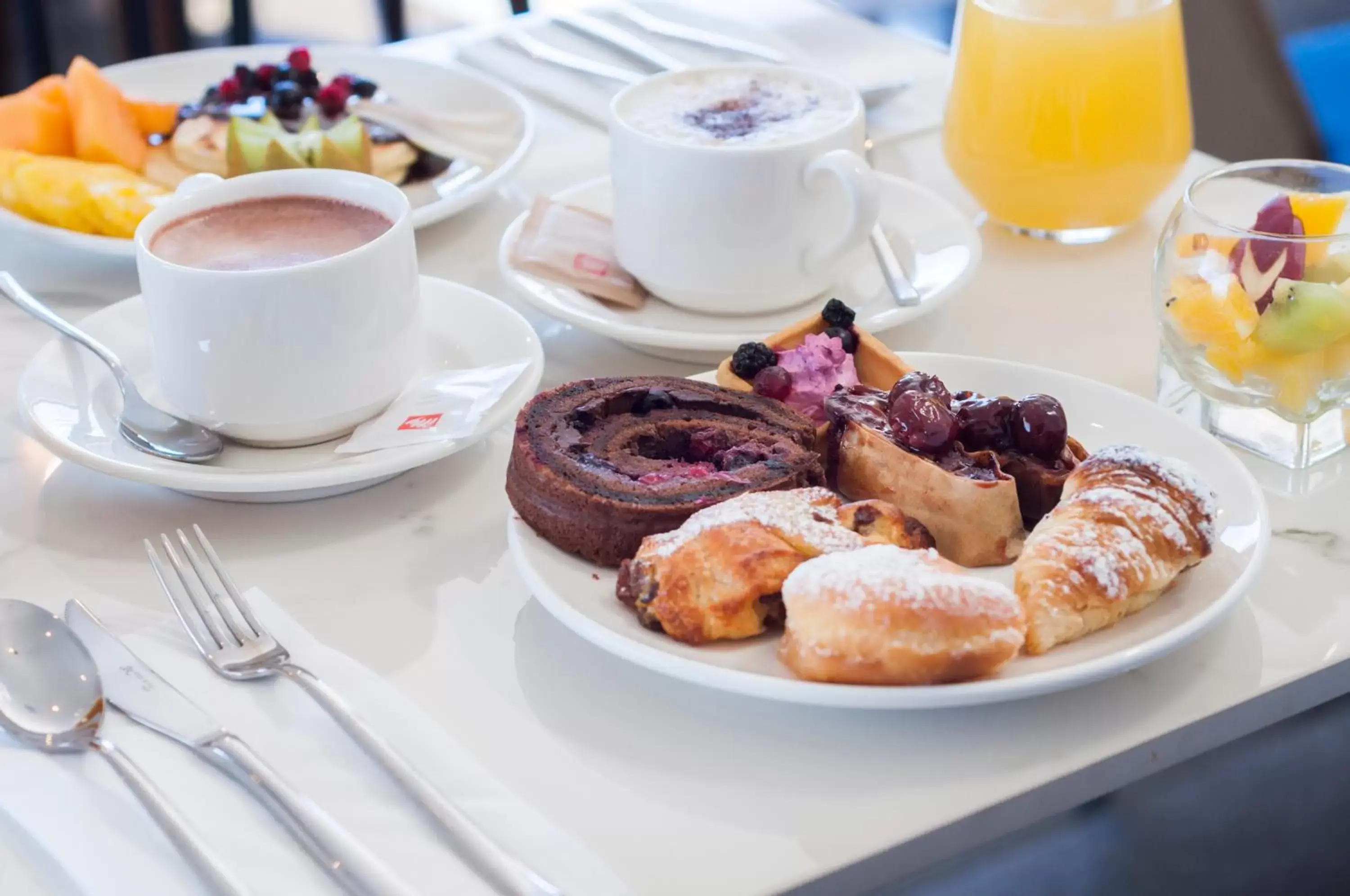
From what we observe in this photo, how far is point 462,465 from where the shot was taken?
1.09m

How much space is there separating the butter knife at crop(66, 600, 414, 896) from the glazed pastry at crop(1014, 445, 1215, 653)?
1.25 ft

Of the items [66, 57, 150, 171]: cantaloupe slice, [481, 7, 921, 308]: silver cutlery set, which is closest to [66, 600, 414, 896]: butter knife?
[66, 57, 150, 171]: cantaloupe slice

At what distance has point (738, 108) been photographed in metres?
1.27

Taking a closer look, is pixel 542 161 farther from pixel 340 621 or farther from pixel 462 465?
pixel 340 621

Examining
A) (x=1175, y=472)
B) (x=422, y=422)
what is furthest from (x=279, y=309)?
(x=1175, y=472)

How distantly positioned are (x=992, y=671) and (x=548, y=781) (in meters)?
0.25

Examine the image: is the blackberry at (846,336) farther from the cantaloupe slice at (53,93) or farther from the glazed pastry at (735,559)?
the cantaloupe slice at (53,93)

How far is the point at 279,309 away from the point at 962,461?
1.61 ft

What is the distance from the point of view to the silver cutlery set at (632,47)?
1.84m

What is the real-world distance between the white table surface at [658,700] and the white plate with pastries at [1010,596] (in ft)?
0.13

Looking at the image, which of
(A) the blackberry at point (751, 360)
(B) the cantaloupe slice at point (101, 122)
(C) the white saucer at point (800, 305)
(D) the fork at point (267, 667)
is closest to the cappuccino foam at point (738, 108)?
(C) the white saucer at point (800, 305)

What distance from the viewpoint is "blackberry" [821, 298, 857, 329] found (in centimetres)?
108

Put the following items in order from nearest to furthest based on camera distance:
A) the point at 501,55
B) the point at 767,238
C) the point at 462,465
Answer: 1. the point at 462,465
2. the point at 767,238
3. the point at 501,55

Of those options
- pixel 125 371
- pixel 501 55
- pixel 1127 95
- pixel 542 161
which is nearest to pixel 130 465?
pixel 125 371
